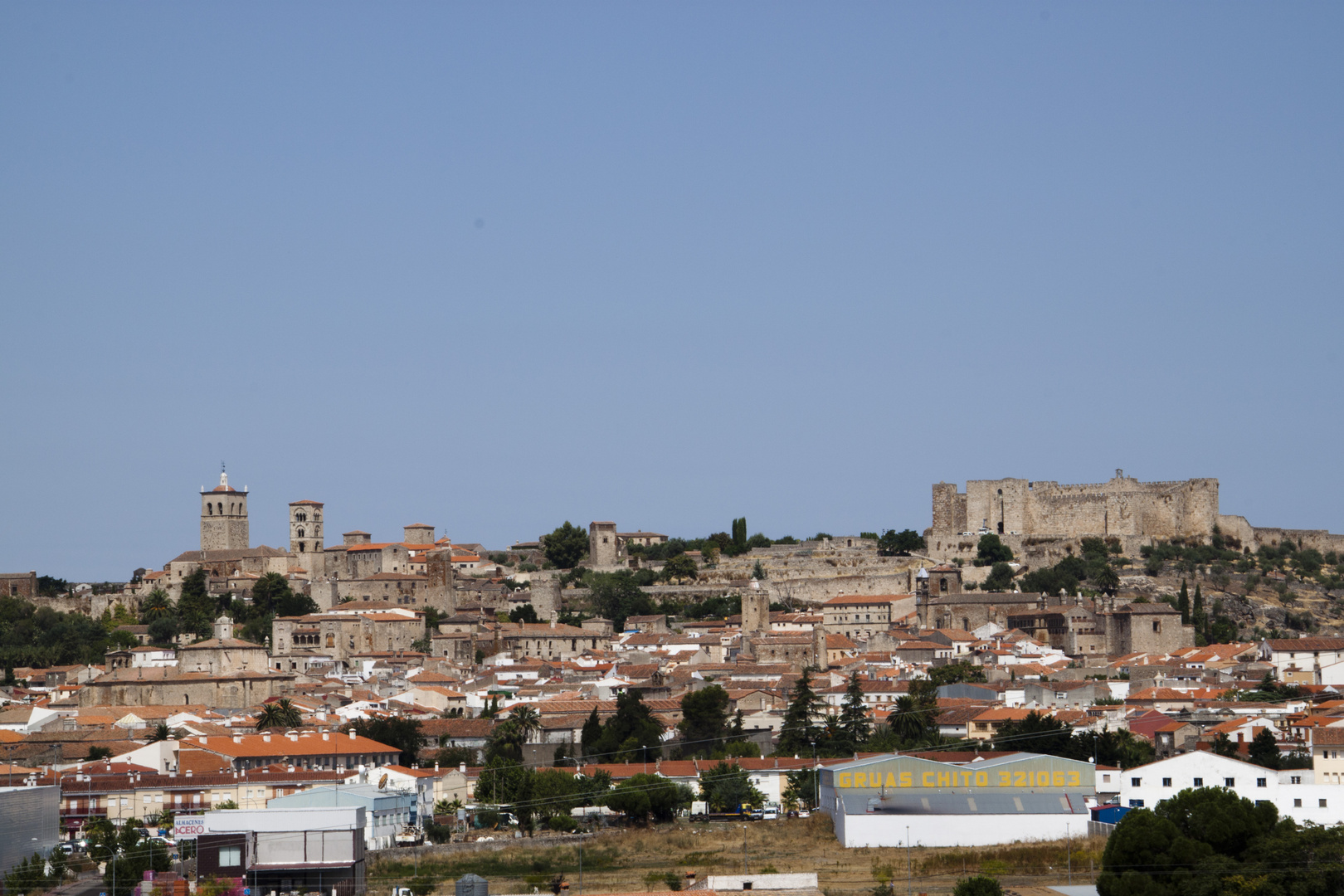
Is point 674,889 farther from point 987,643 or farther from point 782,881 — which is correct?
point 987,643

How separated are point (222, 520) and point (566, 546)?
14853 millimetres

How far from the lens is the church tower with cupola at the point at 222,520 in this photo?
272 ft

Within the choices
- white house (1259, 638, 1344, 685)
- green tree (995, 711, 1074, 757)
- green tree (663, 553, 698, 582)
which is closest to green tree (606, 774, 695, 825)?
green tree (995, 711, 1074, 757)

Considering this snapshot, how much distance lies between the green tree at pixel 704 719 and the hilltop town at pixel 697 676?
9 cm

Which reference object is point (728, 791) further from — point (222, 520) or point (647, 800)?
point (222, 520)

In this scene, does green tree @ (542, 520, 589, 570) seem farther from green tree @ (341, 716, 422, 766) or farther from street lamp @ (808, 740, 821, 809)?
street lamp @ (808, 740, 821, 809)

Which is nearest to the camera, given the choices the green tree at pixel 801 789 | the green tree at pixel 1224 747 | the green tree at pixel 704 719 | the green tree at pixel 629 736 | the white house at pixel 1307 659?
the green tree at pixel 1224 747

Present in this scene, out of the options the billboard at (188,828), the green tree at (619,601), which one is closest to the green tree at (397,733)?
the billboard at (188,828)

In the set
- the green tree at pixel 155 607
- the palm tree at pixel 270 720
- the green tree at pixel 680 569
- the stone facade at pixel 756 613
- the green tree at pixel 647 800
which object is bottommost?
the green tree at pixel 647 800

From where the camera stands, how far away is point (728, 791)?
41750 mm

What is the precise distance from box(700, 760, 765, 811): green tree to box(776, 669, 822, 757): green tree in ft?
17.3

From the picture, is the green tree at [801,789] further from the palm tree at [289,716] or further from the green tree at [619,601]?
the green tree at [619,601]

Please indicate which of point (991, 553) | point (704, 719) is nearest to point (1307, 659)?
point (704, 719)

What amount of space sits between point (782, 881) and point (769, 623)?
38420mm
